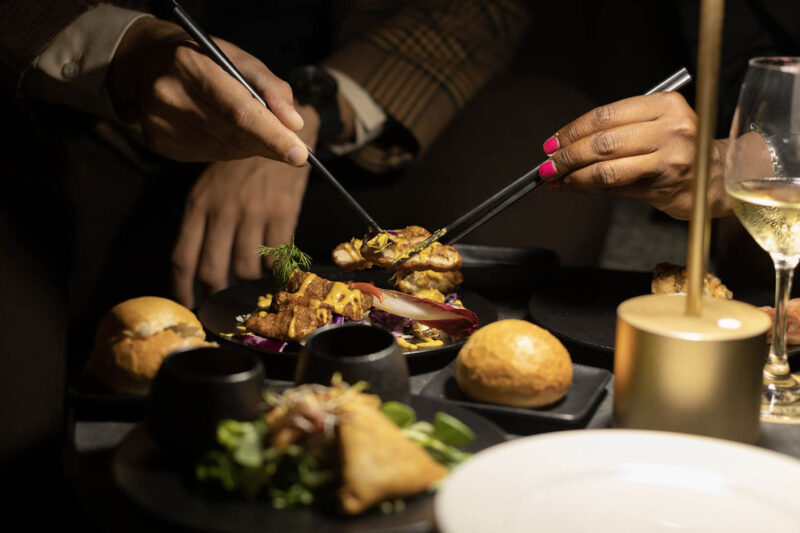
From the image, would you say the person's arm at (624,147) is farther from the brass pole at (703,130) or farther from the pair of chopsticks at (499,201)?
the brass pole at (703,130)

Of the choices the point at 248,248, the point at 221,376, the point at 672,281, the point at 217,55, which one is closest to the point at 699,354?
the point at 221,376

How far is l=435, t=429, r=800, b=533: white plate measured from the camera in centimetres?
72

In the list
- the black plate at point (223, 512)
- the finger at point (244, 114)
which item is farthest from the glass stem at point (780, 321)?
the finger at point (244, 114)

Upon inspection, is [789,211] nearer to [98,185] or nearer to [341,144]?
[341,144]

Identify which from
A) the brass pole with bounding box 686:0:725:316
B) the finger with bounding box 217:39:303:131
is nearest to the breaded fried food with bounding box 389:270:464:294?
the finger with bounding box 217:39:303:131

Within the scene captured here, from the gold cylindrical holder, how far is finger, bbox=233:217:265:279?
1.38 meters

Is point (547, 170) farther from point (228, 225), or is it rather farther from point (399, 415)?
point (228, 225)

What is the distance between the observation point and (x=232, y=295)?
1.60 m

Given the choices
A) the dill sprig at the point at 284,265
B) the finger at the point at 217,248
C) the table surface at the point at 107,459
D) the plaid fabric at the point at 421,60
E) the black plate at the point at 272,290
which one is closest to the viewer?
the table surface at the point at 107,459

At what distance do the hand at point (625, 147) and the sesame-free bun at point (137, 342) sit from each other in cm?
70

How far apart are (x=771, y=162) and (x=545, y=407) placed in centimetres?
41

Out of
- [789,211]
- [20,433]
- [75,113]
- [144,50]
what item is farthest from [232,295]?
[789,211]

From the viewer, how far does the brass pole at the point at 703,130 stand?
855mm

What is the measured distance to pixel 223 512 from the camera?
2.52 feet
